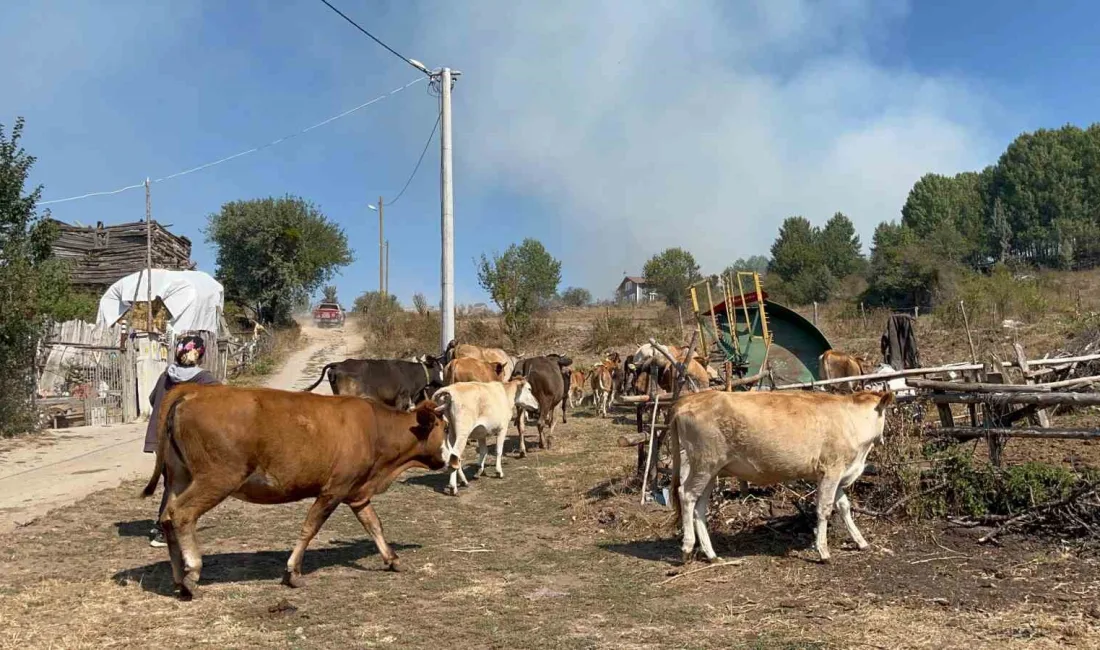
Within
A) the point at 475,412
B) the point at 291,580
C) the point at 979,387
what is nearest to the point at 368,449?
the point at 291,580

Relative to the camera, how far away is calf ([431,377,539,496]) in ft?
38.0

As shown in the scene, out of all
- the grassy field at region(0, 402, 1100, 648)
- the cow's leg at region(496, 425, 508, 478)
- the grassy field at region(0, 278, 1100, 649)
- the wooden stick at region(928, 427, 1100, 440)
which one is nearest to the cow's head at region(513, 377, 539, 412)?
the cow's leg at region(496, 425, 508, 478)

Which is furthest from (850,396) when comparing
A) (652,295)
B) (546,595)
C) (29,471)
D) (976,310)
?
(652,295)

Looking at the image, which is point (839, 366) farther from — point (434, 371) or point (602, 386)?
point (434, 371)

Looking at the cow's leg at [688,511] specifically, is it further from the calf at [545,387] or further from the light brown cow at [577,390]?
the light brown cow at [577,390]

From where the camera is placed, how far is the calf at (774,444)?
736 cm

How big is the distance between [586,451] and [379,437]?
7597mm

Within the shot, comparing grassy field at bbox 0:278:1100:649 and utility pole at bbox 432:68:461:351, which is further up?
utility pole at bbox 432:68:461:351

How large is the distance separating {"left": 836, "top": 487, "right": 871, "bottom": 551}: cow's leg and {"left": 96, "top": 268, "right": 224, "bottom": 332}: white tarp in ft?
91.7

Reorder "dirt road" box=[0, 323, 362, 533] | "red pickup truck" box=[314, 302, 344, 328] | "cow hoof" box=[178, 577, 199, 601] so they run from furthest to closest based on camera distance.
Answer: "red pickup truck" box=[314, 302, 344, 328]
"dirt road" box=[0, 323, 362, 533]
"cow hoof" box=[178, 577, 199, 601]

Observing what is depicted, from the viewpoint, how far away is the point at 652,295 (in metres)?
63.9

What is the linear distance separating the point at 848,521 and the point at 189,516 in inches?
222

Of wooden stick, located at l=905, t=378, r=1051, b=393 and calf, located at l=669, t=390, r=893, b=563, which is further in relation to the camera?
wooden stick, located at l=905, t=378, r=1051, b=393

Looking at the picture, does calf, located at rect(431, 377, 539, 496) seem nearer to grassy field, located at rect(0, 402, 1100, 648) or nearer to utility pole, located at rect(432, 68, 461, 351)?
grassy field, located at rect(0, 402, 1100, 648)
